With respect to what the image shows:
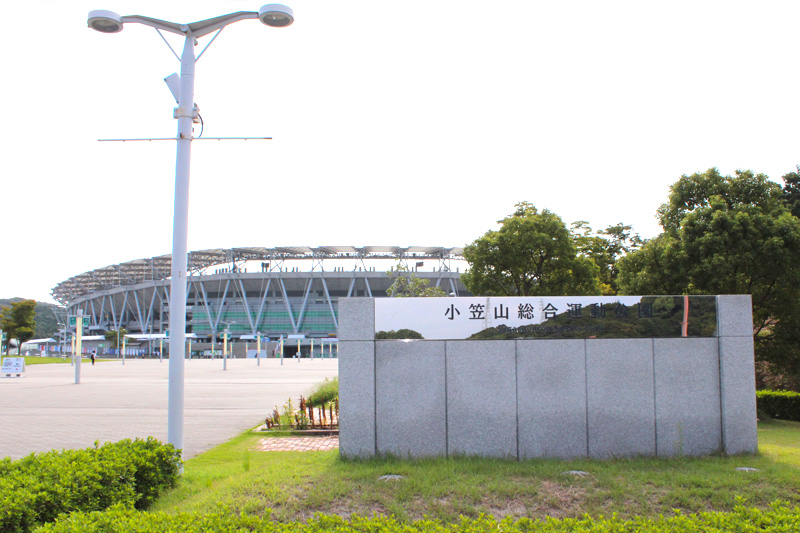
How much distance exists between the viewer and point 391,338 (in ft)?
27.1

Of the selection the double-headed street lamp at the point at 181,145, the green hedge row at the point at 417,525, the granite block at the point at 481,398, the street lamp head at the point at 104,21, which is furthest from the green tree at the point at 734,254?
the street lamp head at the point at 104,21

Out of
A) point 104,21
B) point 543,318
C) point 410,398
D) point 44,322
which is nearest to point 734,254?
point 543,318

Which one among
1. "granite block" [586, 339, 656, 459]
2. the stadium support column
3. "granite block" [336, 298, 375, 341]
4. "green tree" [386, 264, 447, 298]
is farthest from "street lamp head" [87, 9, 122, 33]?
"green tree" [386, 264, 447, 298]

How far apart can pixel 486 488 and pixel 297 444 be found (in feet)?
16.8

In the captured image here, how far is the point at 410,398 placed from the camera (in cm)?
809

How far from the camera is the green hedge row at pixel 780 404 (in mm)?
15484

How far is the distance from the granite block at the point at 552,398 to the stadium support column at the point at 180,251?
4.41 metres

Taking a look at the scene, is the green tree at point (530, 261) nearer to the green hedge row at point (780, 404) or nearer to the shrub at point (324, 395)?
the green hedge row at point (780, 404)

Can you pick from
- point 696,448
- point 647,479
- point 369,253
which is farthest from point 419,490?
point 369,253

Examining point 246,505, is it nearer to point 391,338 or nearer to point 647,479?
point 391,338

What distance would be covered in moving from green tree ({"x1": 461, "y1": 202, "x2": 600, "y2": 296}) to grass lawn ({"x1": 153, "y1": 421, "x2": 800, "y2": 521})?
1771cm

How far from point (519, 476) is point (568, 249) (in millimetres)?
19867

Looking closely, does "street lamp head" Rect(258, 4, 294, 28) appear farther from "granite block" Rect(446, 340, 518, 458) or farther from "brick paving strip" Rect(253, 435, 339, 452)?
"brick paving strip" Rect(253, 435, 339, 452)

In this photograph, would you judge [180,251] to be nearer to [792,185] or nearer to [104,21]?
[104,21]
